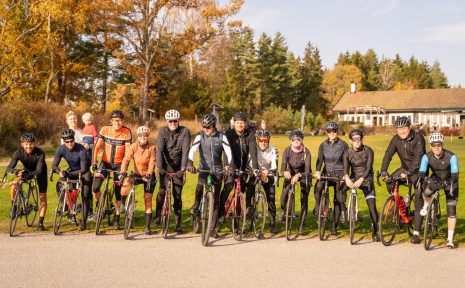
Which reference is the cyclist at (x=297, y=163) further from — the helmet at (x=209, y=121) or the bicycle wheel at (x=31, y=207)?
the bicycle wheel at (x=31, y=207)

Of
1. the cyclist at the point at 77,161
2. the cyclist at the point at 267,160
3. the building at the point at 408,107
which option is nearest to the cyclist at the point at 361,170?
the cyclist at the point at 267,160

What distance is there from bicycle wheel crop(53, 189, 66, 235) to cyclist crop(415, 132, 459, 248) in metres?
6.06

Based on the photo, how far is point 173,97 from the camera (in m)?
53.3

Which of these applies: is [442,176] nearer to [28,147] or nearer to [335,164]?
[335,164]

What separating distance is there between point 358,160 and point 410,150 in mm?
904

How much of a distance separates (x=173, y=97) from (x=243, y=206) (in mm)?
45099

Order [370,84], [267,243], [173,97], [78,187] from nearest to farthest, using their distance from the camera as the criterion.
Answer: [267,243] < [78,187] < [173,97] < [370,84]

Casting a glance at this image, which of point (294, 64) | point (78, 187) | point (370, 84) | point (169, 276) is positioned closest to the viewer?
point (169, 276)

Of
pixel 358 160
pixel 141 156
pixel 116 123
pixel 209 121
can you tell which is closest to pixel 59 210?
pixel 141 156

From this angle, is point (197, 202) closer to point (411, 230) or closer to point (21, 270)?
point (21, 270)

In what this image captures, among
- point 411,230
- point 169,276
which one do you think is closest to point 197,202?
point 169,276

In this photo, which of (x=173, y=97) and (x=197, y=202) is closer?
(x=197, y=202)

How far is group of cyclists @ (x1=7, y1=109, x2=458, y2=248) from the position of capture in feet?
28.8

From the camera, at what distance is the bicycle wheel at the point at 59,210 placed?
353 inches
